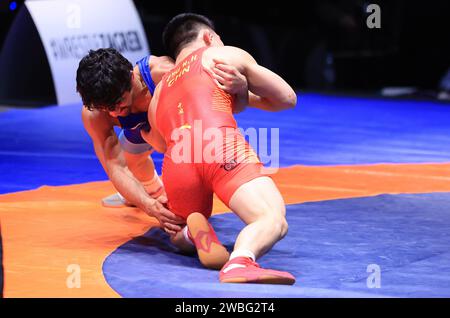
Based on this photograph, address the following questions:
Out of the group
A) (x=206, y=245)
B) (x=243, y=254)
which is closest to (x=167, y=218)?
(x=206, y=245)

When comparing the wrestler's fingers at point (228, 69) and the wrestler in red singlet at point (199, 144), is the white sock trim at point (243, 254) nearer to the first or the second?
the wrestler in red singlet at point (199, 144)

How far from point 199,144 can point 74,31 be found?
464cm

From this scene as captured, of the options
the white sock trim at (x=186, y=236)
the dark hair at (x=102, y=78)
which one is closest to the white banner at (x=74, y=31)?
the dark hair at (x=102, y=78)

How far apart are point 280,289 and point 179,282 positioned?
36 cm

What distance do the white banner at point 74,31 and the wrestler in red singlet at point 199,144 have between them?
4.13 metres

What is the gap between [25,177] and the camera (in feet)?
16.9

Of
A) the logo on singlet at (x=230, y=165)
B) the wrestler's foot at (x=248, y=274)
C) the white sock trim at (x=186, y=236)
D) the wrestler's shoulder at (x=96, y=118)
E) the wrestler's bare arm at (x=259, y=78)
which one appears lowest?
the white sock trim at (x=186, y=236)

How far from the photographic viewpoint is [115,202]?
4.50m

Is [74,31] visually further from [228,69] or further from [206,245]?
[206,245]

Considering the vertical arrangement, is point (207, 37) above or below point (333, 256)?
above

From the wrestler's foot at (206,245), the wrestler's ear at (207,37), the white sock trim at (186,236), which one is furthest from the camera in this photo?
the wrestler's ear at (207,37)

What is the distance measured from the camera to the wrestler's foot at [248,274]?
304 centimetres

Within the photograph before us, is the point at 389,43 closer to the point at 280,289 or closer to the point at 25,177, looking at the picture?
the point at 25,177
